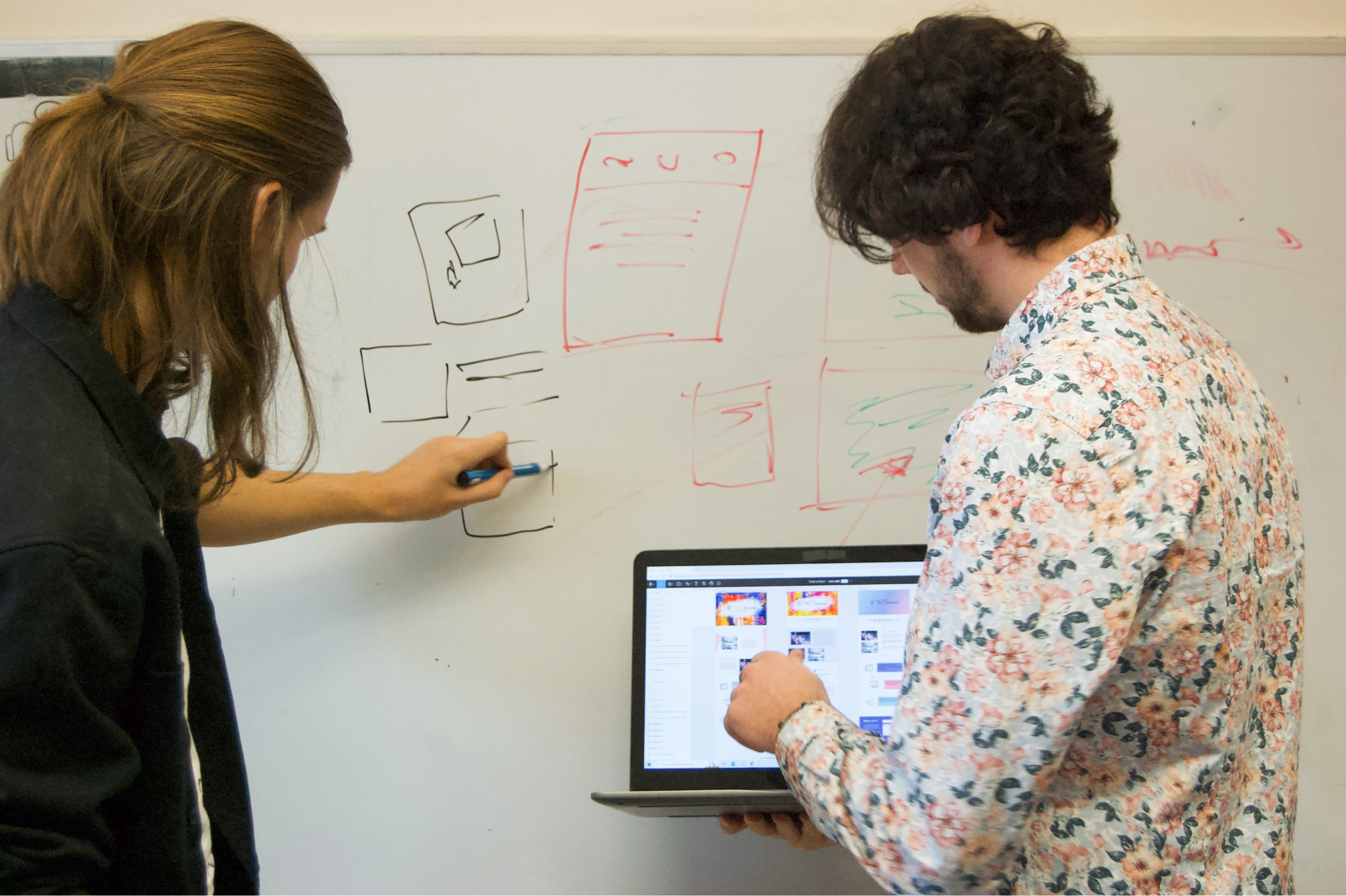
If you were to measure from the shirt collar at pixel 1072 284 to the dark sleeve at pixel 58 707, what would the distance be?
671mm

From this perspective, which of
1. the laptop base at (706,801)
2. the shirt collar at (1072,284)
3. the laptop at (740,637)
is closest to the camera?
the shirt collar at (1072,284)

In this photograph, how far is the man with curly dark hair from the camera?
57 centimetres

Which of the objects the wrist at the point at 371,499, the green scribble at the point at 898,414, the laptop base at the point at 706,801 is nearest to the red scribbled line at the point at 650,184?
the green scribble at the point at 898,414

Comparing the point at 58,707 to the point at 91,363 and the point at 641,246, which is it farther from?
the point at 641,246

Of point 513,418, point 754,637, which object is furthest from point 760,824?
point 513,418

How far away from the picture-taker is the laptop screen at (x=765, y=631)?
984mm

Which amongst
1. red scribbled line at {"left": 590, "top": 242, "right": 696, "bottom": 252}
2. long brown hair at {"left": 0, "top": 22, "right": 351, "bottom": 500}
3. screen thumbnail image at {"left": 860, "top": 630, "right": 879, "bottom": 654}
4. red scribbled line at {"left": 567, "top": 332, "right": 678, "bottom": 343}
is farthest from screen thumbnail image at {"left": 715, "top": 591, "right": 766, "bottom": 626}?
long brown hair at {"left": 0, "top": 22, "right": 351, "bottom": 500}

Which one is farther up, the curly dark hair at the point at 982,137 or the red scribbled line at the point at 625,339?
the curly dark hair at the point at 982,137

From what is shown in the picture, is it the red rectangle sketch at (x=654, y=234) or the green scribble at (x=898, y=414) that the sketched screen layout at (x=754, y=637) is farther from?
the red rectangle sketch at (x=654, y=234)

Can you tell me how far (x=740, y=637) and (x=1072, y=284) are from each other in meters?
0.53

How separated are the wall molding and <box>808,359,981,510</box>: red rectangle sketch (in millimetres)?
410

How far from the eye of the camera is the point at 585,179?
3.64 feet

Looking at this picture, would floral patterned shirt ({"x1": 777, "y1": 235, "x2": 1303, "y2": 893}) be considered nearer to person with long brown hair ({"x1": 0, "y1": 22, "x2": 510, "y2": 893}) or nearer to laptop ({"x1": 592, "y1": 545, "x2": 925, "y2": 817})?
laptop ({"x1": 592, "y1": 545, "x2": 925, "y2": 817})

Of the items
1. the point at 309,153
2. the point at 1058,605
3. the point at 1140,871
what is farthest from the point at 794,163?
the point at 1140,871
